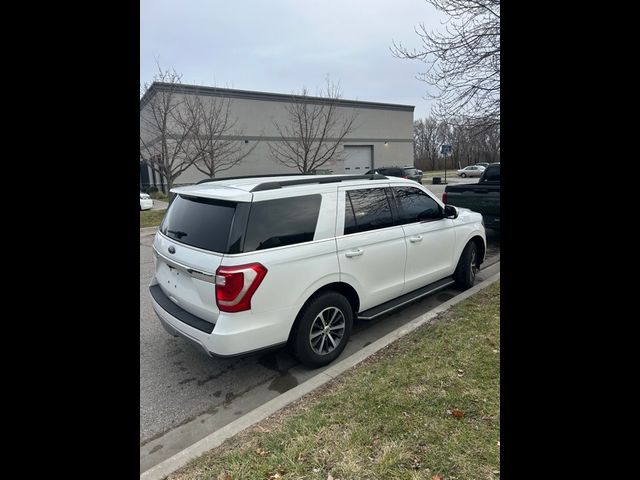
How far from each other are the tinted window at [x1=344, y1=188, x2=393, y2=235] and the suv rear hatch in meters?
1.21

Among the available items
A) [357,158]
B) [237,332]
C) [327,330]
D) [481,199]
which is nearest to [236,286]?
[237,332]

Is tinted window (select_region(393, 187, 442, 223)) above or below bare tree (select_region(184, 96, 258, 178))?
below

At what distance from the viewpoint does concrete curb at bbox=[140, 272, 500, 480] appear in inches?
101

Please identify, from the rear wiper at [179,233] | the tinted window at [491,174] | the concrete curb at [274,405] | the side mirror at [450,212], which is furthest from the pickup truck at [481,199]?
the rear wiper at [179,233]

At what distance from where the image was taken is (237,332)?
3.25m

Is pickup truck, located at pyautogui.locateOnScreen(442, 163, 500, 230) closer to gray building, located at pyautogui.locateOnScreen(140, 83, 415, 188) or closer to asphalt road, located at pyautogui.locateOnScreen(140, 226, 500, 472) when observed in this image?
asphalt road, located at pyautogui.locateOnScreen(140, 226, 500, 472)

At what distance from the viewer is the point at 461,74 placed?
6.34 meters

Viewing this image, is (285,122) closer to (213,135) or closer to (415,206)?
(213,135)

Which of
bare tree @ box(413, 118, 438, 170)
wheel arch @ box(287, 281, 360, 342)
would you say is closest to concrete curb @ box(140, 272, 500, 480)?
wheel arch @ box(287, 281, 360, 342)

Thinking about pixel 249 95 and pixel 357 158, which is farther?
pixel 357 158

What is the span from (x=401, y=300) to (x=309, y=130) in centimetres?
2513
